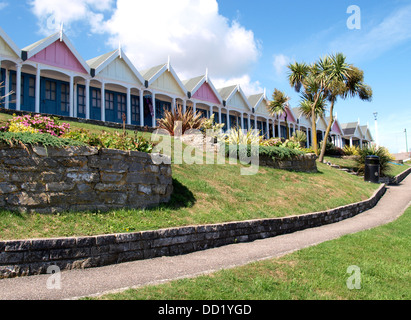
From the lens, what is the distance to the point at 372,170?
1812cm

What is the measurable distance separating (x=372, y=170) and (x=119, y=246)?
55.2ft

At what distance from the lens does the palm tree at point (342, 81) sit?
71.7 ft

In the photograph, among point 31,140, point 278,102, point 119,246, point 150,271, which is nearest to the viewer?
point 150,271

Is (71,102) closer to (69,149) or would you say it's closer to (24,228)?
(69,149)

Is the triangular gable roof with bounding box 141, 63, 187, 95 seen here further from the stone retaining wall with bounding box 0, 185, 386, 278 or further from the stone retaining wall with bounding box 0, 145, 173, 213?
the stone retaining wall with bounding box 0, 185, 386, 278

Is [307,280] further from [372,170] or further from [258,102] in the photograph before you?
[258,102]

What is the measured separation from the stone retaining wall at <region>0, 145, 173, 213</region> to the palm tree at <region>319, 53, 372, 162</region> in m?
17.4

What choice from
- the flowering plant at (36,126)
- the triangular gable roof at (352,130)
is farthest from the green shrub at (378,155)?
the triangular gable roof at (352,130)

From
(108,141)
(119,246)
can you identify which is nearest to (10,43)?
(108,141)

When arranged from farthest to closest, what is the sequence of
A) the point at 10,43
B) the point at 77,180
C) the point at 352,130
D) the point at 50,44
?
the point at 352,130
the point at 50,44
the point at 10,43
the point at 77,180

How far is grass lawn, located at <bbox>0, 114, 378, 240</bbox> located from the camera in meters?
5.26

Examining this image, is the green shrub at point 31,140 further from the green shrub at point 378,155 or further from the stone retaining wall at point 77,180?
the green shrub at point 378,155

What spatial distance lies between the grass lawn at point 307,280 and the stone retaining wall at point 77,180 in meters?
2.63
